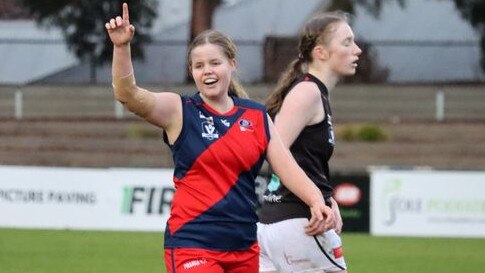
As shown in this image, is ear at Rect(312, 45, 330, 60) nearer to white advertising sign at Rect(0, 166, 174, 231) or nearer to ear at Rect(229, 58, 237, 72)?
ear at Rect(229, 58, 237, 72)

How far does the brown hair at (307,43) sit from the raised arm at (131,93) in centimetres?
103

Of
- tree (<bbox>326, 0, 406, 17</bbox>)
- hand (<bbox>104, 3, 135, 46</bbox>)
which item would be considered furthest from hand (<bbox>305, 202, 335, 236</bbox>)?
tree (<bbox>326, 0, 406, 17</bbox>)

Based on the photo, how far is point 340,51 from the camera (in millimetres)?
7570

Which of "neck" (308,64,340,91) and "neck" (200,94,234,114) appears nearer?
"neck" (200,94,234,114)

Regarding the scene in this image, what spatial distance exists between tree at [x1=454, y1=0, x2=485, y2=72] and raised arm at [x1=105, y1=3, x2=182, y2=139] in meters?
32.3

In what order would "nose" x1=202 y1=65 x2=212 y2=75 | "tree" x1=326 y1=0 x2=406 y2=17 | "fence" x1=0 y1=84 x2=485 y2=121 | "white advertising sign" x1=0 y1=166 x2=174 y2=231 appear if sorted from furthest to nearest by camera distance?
"tree" x1=326 y1=0 x2=406 y2=17
"fence" x1=0 y1=84 x2=485 y2=121
"white advertising sign" x1=0 y1=166 x2=174 y2=231
"nose" x1=202 y1=65 x2=212 y2=75

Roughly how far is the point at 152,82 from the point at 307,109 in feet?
100

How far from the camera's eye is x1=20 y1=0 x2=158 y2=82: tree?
3931cm

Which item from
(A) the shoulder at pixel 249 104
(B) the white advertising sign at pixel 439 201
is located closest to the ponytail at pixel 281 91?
(A) the shoulder at pixel 249 104

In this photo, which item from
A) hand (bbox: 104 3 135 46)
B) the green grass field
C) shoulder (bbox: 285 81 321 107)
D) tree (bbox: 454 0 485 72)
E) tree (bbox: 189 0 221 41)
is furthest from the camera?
tree (bbox: 454 0 485 72)

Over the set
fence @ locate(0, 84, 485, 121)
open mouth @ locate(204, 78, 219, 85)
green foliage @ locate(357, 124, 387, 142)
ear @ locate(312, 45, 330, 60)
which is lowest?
fence @ locate(0, 84, 485, 121)

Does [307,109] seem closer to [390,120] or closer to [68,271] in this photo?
[68,271]

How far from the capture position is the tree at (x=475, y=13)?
127 feet

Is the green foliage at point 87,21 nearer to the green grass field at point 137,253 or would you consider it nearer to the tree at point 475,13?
the tree at point 475,13
